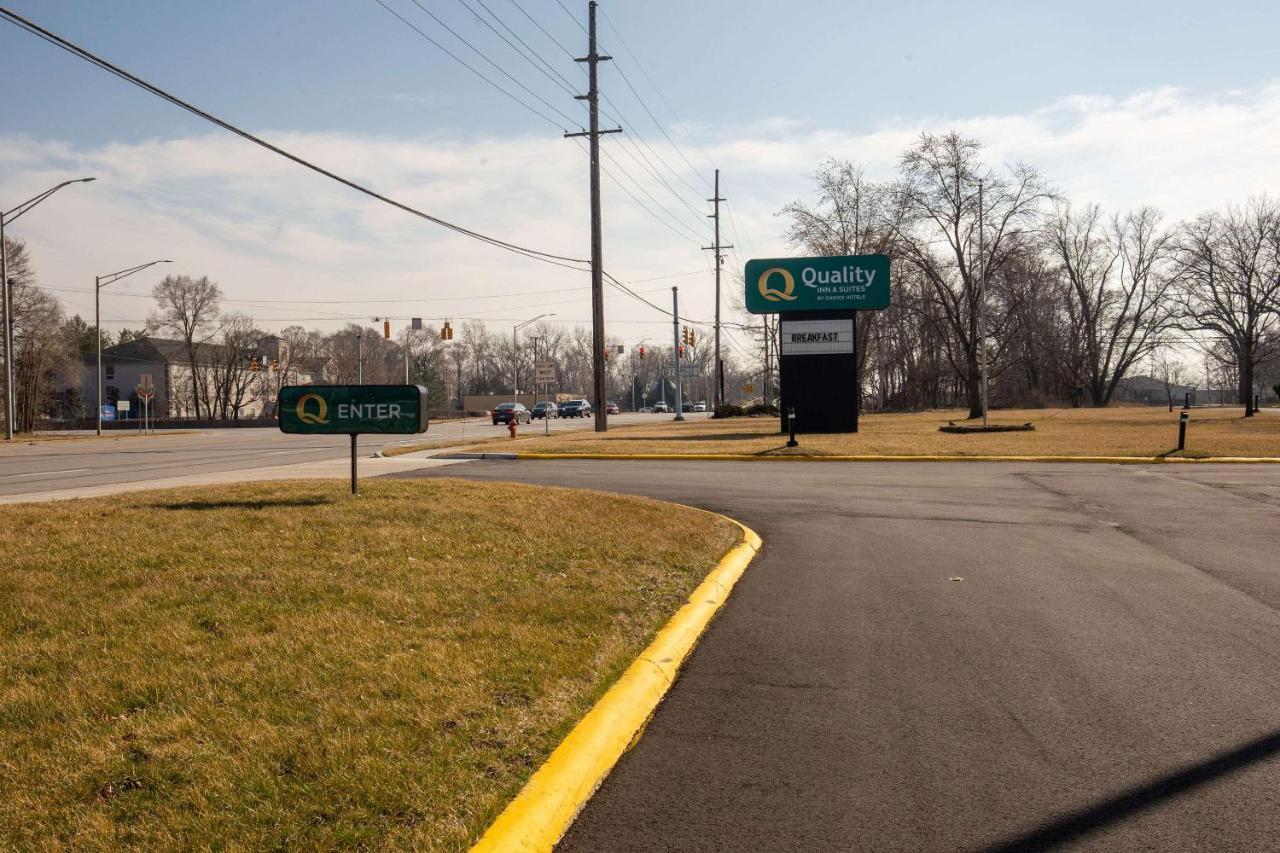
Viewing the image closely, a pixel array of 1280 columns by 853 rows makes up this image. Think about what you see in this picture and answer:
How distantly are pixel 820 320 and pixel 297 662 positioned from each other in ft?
95.0

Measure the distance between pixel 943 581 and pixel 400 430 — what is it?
220 inches

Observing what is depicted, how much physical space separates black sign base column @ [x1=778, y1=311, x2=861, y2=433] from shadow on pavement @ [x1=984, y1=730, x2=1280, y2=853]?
28241mm

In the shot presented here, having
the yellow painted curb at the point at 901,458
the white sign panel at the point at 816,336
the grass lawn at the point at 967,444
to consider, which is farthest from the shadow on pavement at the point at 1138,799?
the white sign panel at the point at 816,336

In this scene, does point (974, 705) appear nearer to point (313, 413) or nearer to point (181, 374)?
point (313, 413)

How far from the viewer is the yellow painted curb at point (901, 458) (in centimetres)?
2186

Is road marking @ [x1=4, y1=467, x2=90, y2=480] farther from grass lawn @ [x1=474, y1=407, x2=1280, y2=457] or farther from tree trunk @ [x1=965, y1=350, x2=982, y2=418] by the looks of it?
tree trunk @ [x1=965, y1=350, x2=982, y2=418]

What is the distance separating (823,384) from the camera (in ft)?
107

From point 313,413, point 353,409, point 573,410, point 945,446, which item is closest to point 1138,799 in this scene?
point 353,409

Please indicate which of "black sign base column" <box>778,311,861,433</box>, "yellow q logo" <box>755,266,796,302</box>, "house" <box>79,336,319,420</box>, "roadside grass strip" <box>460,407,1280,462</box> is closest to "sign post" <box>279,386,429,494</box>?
"roadside grass strip" <box>460,407,1280,462</box>

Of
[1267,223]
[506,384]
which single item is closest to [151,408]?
[506,384]

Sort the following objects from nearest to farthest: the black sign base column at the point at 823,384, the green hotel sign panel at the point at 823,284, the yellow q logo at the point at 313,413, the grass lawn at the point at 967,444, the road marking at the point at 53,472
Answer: the yellow q logo at the point at 313,413 → the road marking at the point at 53,472 → the grass lawn at the point at 967,444 → the green hotel sign panel at the point at 823,284 → the black sign base column at the point at 823,384

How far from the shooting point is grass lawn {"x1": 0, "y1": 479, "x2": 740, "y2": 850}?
3.50m

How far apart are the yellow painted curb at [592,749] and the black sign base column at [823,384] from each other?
26.3 m

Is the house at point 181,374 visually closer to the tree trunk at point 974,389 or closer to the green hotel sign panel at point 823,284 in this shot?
the tree trunk at point 974,389
